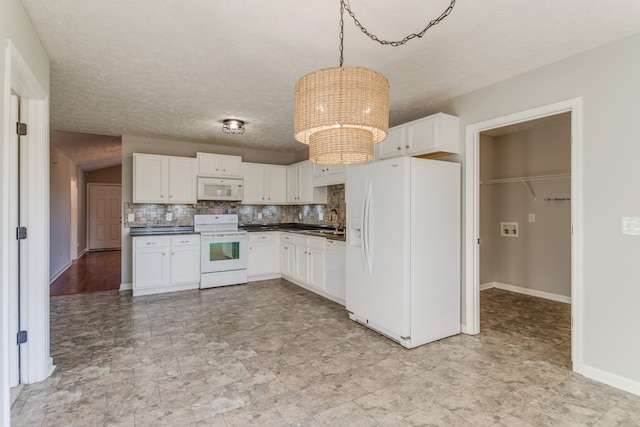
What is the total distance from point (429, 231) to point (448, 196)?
0.44 metres

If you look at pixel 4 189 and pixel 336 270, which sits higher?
pixel 4 189

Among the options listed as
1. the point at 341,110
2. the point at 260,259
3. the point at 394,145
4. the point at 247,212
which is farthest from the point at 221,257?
the point at 341,110

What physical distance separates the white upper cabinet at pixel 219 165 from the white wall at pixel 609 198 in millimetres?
4571

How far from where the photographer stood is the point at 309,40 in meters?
2.33

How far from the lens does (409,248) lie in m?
2.98

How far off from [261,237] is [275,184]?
1108 mm

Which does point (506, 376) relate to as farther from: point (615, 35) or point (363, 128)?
point (615, 35)

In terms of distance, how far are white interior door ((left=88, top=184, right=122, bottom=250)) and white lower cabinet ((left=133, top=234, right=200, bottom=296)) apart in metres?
6.70

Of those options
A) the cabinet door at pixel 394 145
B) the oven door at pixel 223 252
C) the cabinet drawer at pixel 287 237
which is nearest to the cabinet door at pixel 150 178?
the oven door at pixel 223 252

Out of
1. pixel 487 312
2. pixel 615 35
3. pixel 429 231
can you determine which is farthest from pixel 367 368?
pixel 615 35

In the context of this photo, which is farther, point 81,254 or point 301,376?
point 81,254

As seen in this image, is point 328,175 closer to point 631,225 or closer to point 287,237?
point 287,237

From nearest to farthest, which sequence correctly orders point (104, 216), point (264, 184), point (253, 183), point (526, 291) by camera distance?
1. point (526, 291)
2. point (253, 183)
3. point (264, 184)
4. point (104, 216)

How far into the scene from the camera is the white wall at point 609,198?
227 centimetres
